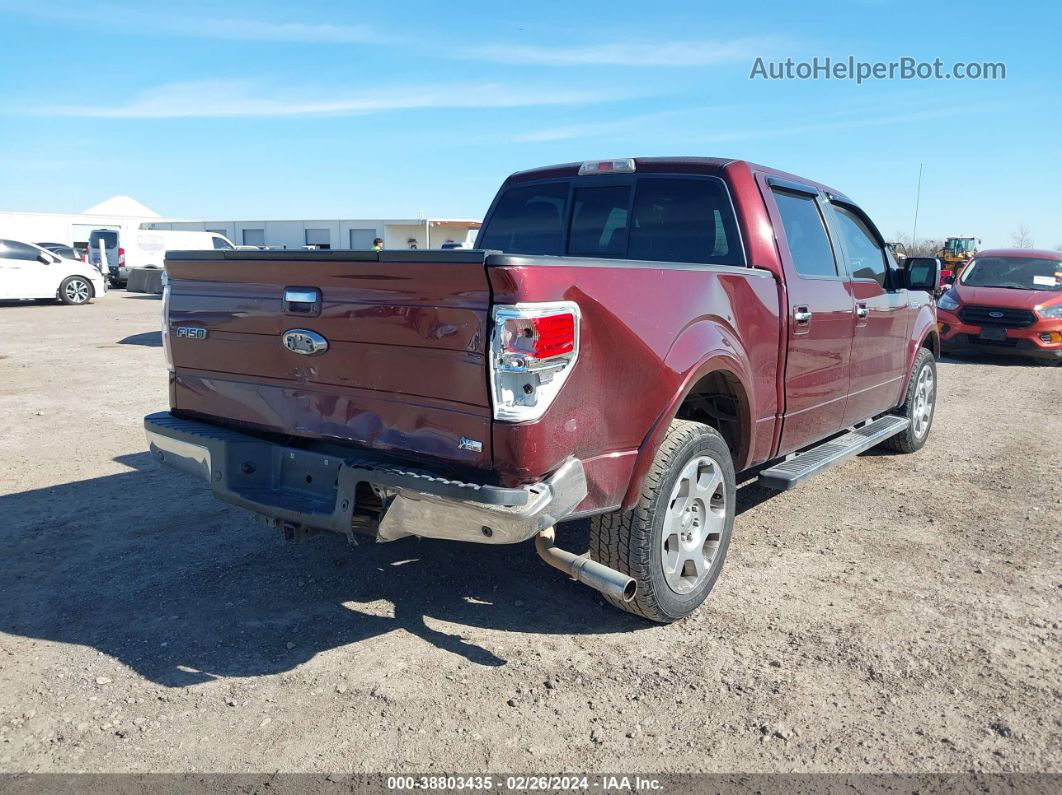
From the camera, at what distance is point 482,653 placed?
347cm

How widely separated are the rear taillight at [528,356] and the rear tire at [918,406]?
15.0 ft

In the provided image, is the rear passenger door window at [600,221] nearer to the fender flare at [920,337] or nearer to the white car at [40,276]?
the fender flare at [920,337]

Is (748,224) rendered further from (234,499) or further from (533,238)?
(234,499)

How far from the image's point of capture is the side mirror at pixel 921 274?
5.97 m

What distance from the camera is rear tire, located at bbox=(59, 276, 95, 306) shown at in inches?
807

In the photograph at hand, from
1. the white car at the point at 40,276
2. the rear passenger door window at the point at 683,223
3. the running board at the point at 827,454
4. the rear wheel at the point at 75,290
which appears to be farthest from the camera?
the rear wheel at the point at 75,290

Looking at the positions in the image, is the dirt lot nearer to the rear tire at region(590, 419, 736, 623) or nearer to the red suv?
the rear tire at region(590, 419, 736, 623)

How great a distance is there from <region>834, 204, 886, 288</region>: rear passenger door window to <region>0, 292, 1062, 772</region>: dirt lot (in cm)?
154

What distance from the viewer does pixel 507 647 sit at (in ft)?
11.6

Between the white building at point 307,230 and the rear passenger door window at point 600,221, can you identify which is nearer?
the rear passenger door window at point 600,221

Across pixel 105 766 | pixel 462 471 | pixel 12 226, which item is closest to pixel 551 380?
pixel 462 471

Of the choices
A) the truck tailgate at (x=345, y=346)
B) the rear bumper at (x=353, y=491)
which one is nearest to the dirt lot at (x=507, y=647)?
the rear bumper at (x=353, y=491)

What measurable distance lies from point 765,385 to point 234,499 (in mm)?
2595

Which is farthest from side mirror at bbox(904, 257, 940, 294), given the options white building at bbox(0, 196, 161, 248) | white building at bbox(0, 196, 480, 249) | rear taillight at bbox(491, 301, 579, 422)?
white building at bbox(0, 196, 161, 248)
